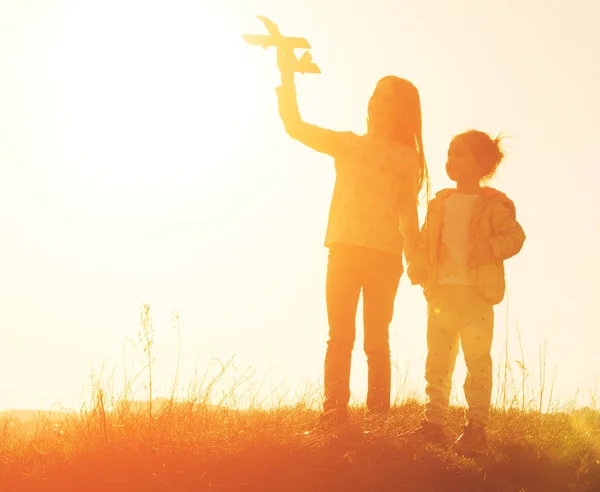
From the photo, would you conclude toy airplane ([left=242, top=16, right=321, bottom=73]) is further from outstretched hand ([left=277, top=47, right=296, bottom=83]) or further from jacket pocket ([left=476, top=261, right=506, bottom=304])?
jacket pocket ([left=476, top=261, right=506, bottom=304])

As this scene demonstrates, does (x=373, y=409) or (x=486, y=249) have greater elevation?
(x=486, y=249)

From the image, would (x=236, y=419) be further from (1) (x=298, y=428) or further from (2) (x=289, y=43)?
(2) (x=289, y=43)

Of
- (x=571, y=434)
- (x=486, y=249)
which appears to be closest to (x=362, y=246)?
(x=486, y=249)

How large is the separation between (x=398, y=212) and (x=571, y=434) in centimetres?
213

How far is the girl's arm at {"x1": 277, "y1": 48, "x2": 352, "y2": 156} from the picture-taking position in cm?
588

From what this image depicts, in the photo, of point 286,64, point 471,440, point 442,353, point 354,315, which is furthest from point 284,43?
point 471,440

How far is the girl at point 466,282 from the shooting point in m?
5.40

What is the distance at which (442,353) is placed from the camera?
216 inches

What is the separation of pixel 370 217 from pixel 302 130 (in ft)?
2.79

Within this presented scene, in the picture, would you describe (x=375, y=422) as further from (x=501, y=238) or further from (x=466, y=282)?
(x=501, y=238)

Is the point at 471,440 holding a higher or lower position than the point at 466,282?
lower

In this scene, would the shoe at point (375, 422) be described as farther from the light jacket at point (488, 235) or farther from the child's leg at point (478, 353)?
the light jacket at point (488, 235)

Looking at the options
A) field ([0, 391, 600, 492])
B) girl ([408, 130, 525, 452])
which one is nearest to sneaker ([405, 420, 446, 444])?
girl ([408, 130, 525, 452])

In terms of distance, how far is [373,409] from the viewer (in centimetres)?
595
